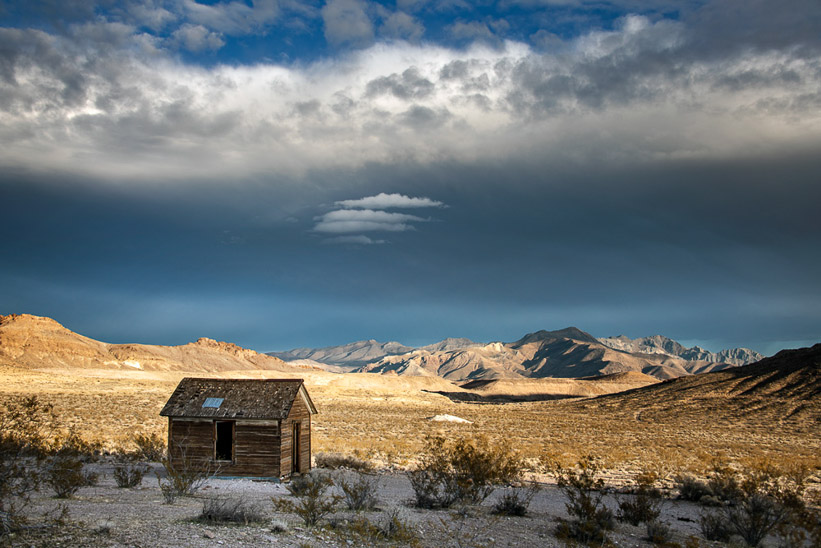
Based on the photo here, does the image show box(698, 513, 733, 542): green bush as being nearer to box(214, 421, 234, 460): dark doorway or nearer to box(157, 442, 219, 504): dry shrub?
box(157, 442, 219, 504): dry shrub

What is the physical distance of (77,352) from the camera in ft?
384

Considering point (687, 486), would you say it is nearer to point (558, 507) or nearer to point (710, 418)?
point (558, 507)

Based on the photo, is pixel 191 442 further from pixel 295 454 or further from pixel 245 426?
pixel 295 454

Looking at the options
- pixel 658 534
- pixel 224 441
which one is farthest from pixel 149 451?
pixel 658 534

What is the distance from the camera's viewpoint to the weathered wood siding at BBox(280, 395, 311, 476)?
58.4ft

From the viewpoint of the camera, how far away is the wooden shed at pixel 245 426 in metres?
17.6

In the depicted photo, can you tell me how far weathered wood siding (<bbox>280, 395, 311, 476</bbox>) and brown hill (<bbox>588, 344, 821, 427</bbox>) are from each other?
48.9m

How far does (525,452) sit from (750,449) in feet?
53.5

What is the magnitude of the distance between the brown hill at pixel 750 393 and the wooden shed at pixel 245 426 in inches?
1970

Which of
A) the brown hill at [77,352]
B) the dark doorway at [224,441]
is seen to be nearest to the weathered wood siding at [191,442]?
the dark doorway at [224,441]

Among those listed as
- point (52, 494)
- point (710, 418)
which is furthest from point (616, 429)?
point (52, 494)

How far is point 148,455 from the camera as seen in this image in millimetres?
22359

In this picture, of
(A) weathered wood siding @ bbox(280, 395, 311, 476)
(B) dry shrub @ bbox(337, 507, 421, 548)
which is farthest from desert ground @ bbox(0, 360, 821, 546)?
(A) weathered wood siding @ bbox(280, 395, 311, 476)

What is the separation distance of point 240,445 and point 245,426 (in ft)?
2.18
